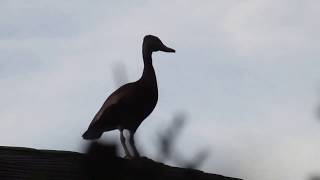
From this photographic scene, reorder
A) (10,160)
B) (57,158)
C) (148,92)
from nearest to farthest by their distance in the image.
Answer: (10,160), (57,158), (148,92)

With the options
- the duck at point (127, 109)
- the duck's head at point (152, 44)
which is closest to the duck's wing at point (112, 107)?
the duck at point (127, 109)

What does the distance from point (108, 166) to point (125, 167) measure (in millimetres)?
75

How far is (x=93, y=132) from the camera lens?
24.5 feet

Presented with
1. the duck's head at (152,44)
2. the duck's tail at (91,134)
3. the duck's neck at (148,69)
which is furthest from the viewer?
the duck's head at (152,44)

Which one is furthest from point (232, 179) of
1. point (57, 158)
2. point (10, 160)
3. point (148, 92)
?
point (10, 160)

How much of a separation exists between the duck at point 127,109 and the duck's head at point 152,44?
1.41ft

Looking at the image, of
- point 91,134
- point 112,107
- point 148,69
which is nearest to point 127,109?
point 112,107

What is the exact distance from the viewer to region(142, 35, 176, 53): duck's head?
8.41 m

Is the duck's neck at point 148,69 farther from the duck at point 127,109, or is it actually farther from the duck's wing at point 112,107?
the duck's wing at point 112,107

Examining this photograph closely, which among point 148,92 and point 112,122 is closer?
point 112,122

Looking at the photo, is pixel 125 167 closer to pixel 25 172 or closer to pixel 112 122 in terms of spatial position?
pixel 25 172

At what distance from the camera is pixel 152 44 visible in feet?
27.7

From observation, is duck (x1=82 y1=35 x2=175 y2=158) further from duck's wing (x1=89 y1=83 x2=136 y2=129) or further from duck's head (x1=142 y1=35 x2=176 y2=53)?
duck's head (x1=142 y1=35 x2=176 y2=53)

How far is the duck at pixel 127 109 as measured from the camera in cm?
736
